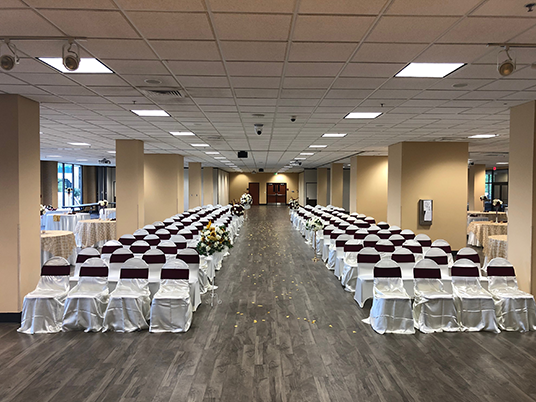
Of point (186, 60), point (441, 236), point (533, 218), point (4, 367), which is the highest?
point (186, 60)

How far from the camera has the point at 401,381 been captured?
439 cm

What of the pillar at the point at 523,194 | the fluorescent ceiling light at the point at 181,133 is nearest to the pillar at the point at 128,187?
the fluorescent ceiling light at the point at 181,133

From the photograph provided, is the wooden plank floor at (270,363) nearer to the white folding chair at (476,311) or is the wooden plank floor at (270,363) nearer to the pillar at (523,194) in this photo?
the white folding chair at (476,311)

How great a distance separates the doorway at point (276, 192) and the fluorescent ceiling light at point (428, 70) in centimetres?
3801

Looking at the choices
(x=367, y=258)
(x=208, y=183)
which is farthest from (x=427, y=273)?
(x=208, y=183)

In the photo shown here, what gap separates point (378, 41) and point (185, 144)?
10.6 m

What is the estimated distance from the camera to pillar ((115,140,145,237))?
474 inches

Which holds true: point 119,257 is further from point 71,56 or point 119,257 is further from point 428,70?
point 428,70

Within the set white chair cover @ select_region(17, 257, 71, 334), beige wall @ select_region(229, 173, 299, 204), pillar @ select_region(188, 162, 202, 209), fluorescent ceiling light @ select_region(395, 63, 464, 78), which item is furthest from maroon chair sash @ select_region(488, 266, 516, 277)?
beige wall @ select_region(229, 173, 299, 204)

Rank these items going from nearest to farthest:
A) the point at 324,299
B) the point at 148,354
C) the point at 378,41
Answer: the point at 378,41 < the point at 148,354 < the point at 324,299

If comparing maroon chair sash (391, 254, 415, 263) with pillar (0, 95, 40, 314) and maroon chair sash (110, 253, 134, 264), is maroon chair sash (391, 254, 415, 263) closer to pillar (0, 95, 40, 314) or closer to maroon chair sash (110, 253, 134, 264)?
maroon chair sash (110, 253, 134, 264)

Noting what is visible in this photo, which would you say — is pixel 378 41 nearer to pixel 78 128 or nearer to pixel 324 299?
pixel 324 299

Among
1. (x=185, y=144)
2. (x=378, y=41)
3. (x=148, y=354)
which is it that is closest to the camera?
(x=378, y=41)

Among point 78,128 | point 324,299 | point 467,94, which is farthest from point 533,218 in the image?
point 78,128
